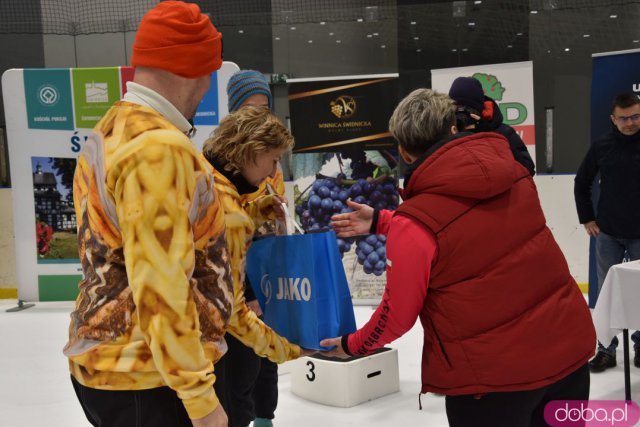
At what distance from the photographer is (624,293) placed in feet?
10.1

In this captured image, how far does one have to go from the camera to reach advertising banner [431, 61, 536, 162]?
6219 millimetres

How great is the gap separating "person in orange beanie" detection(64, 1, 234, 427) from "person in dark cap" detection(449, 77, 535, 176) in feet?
5.79

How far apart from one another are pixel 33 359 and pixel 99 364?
3.88m

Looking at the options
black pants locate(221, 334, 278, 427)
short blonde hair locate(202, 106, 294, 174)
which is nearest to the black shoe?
black pants locate(221, 334, 278, 427)

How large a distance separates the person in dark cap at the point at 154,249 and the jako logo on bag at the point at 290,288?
0.46 m

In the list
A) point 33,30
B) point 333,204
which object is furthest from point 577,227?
point 33,30

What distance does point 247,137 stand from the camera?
70.7 inches

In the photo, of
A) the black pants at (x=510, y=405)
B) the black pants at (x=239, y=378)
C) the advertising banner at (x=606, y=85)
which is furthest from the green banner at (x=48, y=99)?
the black pants at (x=510, y=405)

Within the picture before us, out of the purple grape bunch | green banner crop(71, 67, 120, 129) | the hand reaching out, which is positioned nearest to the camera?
the hand reaching out

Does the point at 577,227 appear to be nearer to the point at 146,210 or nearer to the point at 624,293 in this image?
the point at 624,293

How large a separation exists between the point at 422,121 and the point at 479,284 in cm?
39

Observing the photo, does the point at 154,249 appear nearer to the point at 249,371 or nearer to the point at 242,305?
the point at 242,305

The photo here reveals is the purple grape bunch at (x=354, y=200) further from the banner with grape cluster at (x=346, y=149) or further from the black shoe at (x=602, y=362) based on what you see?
the black shoe at (x=602, y=362)

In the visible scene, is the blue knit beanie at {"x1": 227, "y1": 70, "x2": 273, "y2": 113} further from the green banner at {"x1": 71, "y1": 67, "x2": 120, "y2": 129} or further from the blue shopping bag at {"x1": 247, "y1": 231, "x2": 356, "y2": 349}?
the green banner at {"x1": 71, "y1": 67, "x2": 120, "y2": 129}
